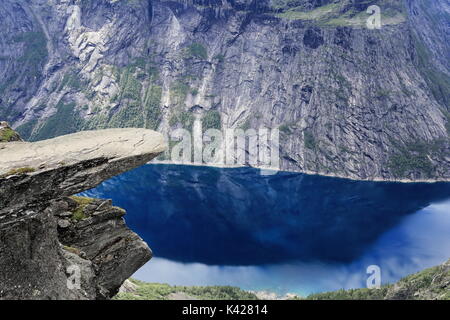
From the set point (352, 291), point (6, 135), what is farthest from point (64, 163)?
point (352, 291)

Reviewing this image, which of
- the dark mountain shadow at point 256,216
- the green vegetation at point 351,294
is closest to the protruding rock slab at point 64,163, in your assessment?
the green vegetation at point 351,294

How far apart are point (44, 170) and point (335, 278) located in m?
95.9

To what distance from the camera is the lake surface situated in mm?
98688

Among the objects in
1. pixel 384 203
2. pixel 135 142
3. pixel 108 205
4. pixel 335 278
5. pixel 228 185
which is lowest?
pixel 335 278

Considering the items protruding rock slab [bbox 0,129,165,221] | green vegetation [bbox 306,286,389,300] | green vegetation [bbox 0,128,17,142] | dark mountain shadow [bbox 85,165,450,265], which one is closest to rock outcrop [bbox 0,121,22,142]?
green vegetation [bbox 0,128,17,142]

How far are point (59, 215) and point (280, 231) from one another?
116458 mm

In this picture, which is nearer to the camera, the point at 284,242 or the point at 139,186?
the point at 284,242

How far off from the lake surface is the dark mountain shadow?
0.34 meters

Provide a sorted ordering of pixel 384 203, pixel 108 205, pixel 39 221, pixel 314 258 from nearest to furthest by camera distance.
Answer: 1. pixel 39 221
2. pixel 108 205
3. pixel 314 258
4. pixel 384 203

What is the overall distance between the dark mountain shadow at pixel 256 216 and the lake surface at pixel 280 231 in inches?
13.4

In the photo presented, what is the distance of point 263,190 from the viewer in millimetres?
183125
